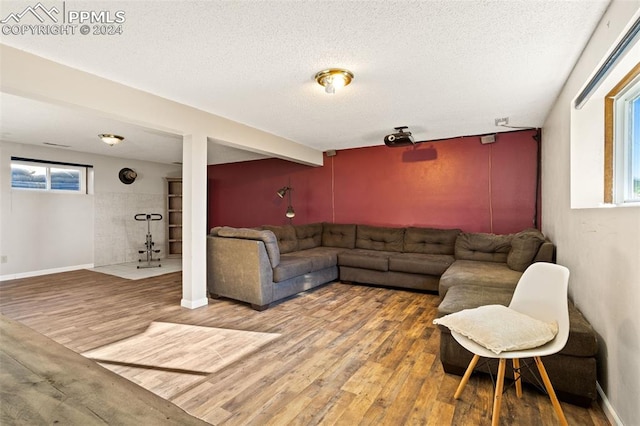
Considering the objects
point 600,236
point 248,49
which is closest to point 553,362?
point 600,236

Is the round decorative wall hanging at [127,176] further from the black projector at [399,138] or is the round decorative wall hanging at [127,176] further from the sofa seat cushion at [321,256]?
the black projector at [399,138]

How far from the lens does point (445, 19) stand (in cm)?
180

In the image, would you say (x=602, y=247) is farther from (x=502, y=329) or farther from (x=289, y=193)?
(x=289, y=193)

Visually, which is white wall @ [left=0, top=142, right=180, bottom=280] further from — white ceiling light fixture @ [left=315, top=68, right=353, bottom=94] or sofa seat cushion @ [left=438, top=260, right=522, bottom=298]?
sofa seat cushion @ [left=438, top=260, right=522, bottom=298]

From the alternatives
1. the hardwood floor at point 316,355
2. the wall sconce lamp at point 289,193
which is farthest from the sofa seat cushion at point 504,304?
the wall sconce lamp at point 289,193

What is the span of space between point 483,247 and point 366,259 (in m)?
1.55

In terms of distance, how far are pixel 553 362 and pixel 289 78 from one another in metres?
2.74

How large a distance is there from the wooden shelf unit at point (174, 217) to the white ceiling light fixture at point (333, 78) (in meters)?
5.96

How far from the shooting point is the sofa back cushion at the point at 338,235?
5.21 m

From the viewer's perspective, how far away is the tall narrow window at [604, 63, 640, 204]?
1842 mm

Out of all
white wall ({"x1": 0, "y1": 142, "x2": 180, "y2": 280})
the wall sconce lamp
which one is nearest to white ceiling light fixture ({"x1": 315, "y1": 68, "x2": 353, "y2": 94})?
the wall sconce lamp

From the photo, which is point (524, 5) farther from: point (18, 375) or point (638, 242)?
point (18, 375)

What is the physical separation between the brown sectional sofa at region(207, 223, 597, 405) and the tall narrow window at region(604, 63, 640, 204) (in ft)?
2.80

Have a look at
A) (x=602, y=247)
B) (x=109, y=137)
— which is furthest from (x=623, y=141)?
(x=109, y=137)
